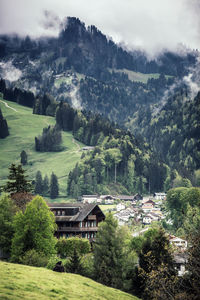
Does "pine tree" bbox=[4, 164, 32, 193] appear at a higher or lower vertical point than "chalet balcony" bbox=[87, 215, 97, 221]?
higher

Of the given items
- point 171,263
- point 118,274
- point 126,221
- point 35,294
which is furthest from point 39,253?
point 126,221

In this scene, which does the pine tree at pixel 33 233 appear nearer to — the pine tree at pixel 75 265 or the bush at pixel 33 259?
the bush at pixel 33 259

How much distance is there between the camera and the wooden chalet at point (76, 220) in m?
93.2

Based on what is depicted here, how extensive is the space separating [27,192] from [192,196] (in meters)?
70.2

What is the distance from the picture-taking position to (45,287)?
39000mm

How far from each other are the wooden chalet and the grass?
1669 inches

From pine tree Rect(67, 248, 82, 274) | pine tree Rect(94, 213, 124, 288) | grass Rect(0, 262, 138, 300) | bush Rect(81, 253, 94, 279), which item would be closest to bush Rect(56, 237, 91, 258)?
bush Rect(81, 253, 94, 279)

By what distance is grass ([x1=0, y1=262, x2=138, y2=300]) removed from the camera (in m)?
35.6

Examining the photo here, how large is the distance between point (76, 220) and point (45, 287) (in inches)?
2143

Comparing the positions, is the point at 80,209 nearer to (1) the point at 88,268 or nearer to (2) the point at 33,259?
(1) the point at 88,268

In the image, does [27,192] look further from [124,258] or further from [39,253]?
[124,258]

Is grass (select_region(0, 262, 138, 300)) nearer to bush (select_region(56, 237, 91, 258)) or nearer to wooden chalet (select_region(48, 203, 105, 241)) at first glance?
bush (select_region(56, 237, 91, 258))

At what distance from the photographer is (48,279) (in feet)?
141

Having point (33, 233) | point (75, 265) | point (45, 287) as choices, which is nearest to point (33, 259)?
point (75, 265)
